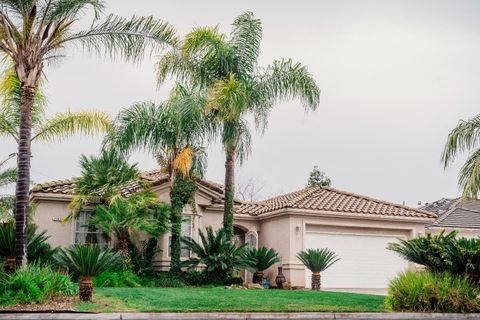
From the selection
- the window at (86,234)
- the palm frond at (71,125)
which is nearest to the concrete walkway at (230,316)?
the palm frond at (71,125)

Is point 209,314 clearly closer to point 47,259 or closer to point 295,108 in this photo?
point 47,259

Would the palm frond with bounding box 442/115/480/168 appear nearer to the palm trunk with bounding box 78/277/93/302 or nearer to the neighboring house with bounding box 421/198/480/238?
the palm trunk with bounding box 78/277/93/302

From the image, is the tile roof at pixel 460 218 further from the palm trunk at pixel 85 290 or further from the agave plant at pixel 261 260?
the palm trunk at pixel 85 290

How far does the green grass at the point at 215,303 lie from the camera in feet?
37.1

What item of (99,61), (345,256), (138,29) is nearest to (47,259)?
(99,61)

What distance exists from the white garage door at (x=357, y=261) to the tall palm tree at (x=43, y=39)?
11244mm

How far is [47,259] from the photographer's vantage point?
16641 mm

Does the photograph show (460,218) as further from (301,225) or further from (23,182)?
(23,182)

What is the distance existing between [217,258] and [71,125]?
22.9 ft

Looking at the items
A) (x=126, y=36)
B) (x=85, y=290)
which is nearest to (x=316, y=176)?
(x=126, y=36)

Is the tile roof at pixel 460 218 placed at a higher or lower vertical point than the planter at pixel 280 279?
higher

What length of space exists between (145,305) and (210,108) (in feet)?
28.9

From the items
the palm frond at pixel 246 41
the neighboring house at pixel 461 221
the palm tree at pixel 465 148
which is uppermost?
the palm frond at pixel 246 41

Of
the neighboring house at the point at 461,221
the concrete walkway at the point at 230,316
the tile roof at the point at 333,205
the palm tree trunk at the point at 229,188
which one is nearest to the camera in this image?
the concrete walkway at the point at 230,316
